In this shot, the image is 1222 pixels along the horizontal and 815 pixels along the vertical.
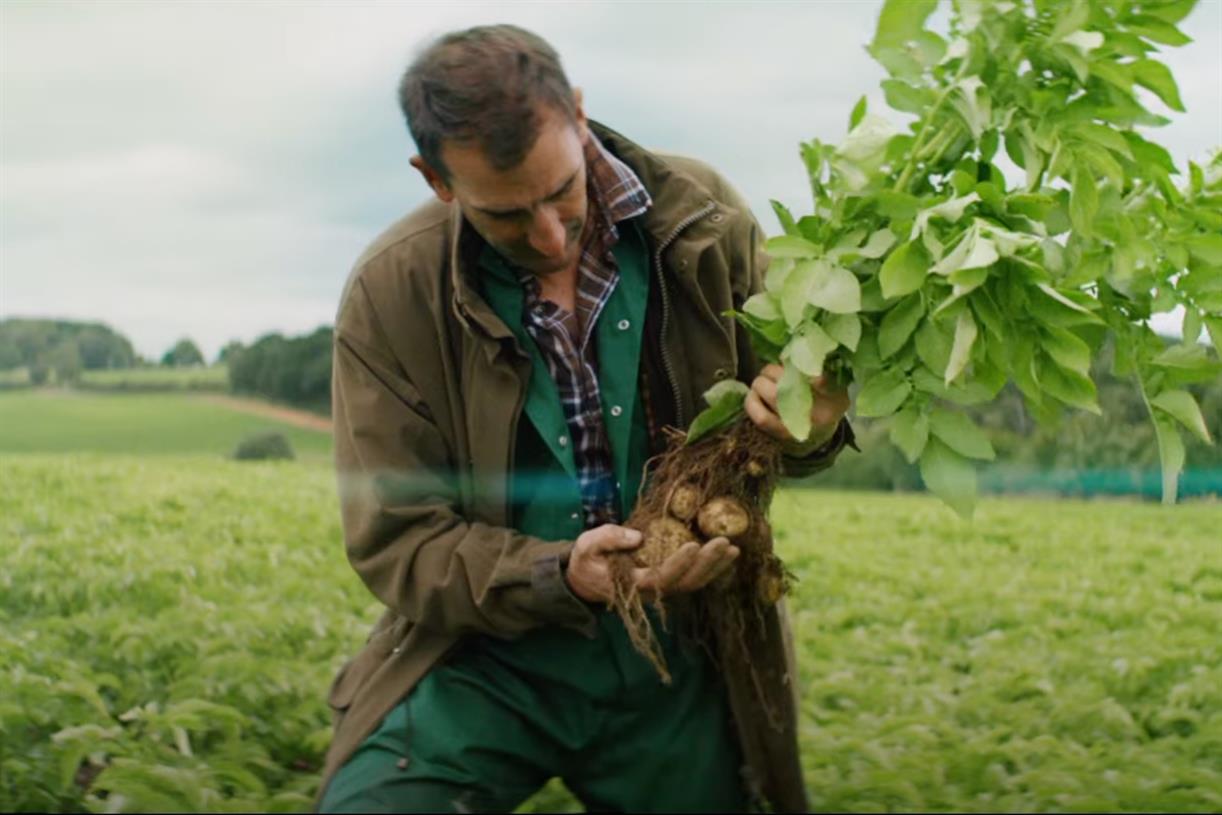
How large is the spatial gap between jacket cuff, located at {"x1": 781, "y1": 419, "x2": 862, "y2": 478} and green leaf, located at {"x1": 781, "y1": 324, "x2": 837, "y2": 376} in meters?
0.40

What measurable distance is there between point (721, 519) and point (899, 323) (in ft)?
1.81

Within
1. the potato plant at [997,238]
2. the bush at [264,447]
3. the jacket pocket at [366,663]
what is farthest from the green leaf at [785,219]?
the bush at [264,447]

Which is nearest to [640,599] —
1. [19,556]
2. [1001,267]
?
[1001,267]

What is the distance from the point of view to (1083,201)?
235 centimetres

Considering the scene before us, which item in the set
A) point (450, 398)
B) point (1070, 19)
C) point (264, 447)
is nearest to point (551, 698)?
point (450, 398)

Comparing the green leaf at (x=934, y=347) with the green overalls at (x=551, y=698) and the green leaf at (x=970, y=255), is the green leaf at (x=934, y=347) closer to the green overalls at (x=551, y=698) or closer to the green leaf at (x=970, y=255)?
the green leaf at (x=970, y=255)

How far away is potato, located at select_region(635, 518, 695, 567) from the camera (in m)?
2.77

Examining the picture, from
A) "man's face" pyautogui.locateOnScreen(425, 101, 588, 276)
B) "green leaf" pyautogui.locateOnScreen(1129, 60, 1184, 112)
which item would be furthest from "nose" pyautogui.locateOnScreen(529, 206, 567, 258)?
"green leaf" pyautogui.locateOnScreen(1129, 60, 1184, 112)

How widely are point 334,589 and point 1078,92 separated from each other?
11.8 feet

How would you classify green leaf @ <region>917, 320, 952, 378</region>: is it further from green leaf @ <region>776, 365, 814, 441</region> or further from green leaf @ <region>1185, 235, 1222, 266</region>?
green leaf @ <region>1185, 235, 1222, 266</region>

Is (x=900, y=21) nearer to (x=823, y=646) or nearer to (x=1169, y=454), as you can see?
(x=1169, y=454)

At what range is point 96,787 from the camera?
3.39 m

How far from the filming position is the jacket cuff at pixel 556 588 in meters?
2.78

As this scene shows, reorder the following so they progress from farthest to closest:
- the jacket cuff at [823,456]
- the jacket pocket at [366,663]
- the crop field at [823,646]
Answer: the crop field at [823,646], the jacket pocket at [366,663], the jacket cuff at [823,456]
